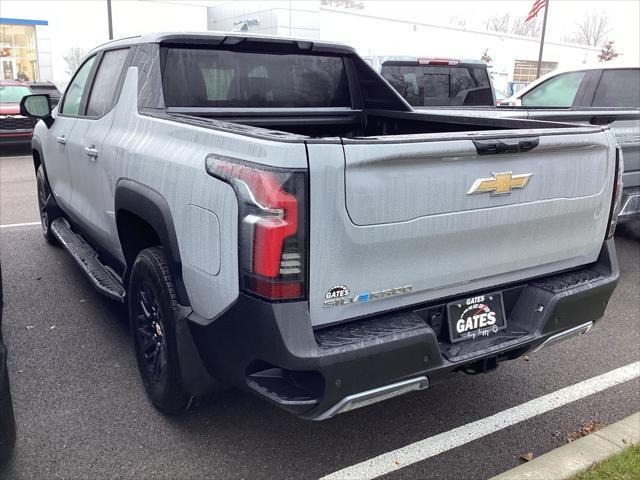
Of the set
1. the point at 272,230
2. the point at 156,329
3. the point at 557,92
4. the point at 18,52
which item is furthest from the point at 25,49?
the point at 272,230

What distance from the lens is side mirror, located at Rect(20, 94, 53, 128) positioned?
4.96 m

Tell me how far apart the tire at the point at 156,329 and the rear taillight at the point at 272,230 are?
72cm

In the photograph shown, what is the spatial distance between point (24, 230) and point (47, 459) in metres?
4.87

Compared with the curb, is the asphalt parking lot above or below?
below

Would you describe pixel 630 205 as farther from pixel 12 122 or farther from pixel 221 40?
pixel 12 122

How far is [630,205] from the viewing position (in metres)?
5.75

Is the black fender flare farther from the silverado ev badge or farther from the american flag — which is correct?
the american flag

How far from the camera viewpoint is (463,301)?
2811mm

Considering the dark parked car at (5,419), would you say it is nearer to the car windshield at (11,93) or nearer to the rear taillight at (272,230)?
the rear taillight at (272,230)

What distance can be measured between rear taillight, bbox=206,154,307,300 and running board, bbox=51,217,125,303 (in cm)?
166

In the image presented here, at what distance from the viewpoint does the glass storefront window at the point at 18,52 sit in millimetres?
29797

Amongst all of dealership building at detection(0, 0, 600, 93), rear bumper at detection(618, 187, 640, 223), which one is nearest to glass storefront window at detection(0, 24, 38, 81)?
dealership building at detection(0, 0, 600, 93)

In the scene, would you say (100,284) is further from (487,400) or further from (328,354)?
(487,400)

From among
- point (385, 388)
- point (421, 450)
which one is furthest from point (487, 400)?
point (385, 388)
